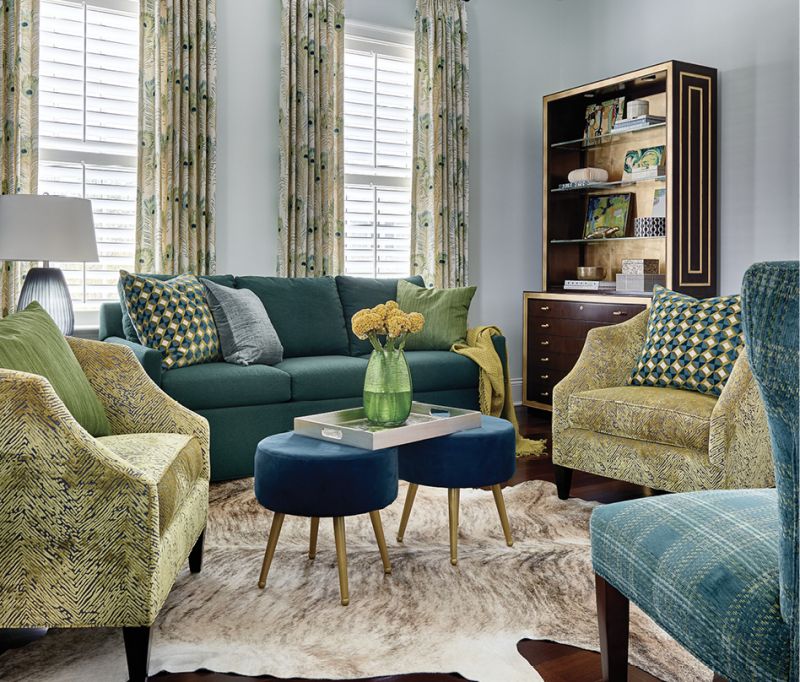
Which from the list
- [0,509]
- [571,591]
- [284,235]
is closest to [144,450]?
[0,509]

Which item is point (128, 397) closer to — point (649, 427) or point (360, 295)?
point (649, 427)

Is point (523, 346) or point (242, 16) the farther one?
point (523, 346)

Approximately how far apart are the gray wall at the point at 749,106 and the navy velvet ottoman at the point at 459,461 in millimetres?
2526

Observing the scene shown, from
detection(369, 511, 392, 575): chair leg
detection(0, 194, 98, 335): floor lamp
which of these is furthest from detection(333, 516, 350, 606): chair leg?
detection(0, 194, 98, 335): floor lamp

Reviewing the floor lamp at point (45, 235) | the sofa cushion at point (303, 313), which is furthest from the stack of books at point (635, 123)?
the floor lamp at point (45, 235)

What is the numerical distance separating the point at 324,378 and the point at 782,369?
3.04 metres

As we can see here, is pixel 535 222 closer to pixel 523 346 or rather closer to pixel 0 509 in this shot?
pixel 523 346

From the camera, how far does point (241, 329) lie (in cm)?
386

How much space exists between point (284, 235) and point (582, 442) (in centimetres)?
250

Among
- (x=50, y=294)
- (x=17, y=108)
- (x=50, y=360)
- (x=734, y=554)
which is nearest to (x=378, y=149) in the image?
(x=17, y=108)

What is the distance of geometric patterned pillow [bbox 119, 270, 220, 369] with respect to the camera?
3561 mm

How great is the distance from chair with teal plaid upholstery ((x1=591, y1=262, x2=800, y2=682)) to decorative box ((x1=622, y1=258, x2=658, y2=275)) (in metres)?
3.57

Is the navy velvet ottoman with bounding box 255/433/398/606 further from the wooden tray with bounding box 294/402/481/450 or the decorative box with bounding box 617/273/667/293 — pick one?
the decorative box with bounding box 617/273/667/293

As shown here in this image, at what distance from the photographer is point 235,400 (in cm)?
357
